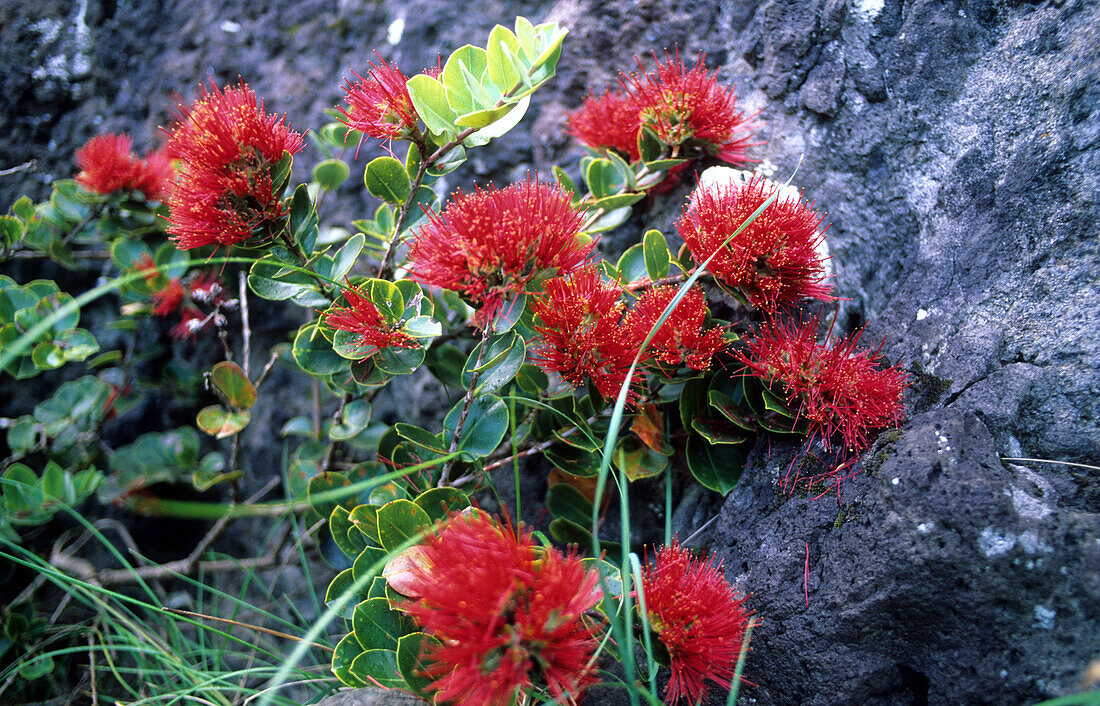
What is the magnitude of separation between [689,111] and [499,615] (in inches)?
47.2

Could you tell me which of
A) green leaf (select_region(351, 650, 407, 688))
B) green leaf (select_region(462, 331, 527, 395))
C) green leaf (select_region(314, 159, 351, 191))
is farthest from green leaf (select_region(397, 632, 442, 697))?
green leaf (select_region(314, 159, 351, 191))

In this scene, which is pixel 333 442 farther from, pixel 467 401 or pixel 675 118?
pixel 675 118

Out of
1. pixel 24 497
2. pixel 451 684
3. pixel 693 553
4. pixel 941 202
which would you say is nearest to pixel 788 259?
pixel 941 202

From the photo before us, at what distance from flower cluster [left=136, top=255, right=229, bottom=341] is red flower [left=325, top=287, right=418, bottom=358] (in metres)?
0.81

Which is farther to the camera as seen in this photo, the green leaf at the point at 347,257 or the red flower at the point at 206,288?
the red flower at the point at 206,288

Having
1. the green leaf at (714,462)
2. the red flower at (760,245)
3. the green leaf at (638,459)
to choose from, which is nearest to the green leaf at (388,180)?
the red flower at (760,245)

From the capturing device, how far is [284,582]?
2.08 meters

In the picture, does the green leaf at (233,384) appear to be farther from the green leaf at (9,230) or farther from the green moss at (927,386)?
the green moss at (927,386)

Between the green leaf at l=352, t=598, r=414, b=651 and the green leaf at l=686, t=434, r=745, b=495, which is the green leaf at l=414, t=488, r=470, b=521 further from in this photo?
the green leaf at l=686, t=434, r=745, b=495

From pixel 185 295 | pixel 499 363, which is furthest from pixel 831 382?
pixel 185 295

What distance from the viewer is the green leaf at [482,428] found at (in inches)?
50.5

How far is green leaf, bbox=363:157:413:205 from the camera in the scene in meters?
1.36

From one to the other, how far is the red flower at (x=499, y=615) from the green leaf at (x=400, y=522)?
0.23 metres

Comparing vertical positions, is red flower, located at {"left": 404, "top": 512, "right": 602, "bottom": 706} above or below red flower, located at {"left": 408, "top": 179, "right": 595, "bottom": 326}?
below
